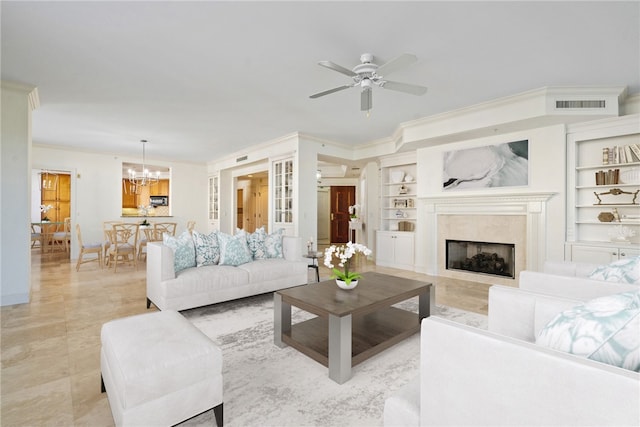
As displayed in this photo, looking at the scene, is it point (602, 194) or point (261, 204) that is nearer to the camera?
point (602, 194)

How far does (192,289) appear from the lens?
3.30 m

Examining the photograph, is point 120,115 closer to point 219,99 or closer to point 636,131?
point 219,99

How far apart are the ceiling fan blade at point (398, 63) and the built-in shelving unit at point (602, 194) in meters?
3.24

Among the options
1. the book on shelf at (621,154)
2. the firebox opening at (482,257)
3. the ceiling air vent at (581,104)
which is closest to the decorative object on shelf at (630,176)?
the book on shelf at (621,154)

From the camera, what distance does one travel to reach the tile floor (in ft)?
5.89

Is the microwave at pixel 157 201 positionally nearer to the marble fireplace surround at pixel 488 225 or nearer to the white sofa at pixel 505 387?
the marble fireplace surround at pixel 488 225

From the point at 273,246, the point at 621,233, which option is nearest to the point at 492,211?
the point at 621,233

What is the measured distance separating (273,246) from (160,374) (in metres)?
2.96

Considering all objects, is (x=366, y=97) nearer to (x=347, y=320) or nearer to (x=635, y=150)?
(x=347, y=320)

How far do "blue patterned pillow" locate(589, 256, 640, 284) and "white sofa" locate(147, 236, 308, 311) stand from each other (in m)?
3.13

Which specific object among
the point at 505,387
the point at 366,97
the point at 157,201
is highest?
the point at 366,97

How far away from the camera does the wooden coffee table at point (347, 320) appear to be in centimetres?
211

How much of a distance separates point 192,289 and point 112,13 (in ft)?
8.41

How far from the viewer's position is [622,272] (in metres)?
2.07
